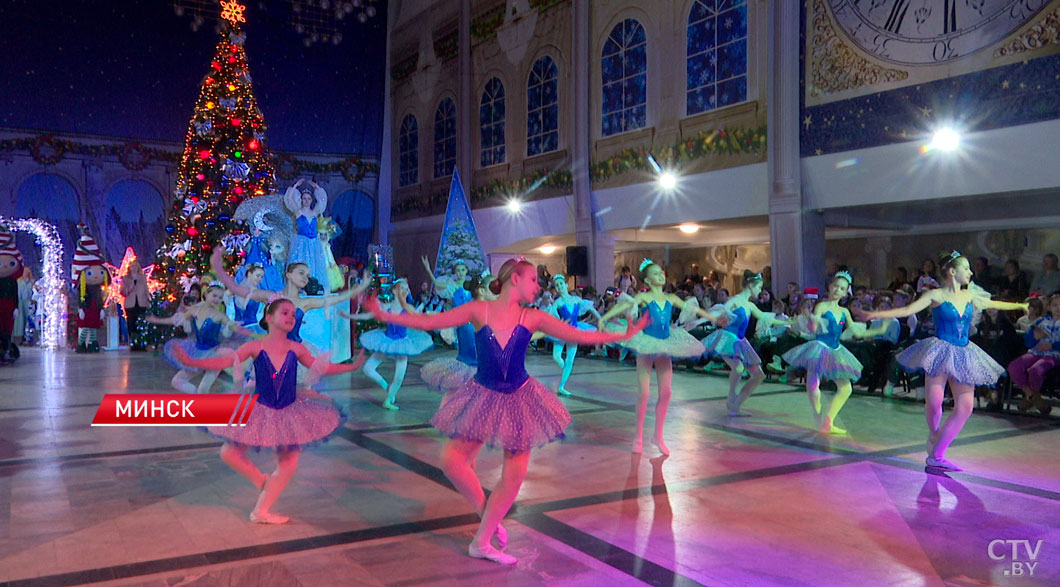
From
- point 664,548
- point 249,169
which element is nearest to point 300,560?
point 664,548

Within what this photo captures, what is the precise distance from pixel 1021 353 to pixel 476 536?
864 cm

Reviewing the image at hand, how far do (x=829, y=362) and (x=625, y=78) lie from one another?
1279cm

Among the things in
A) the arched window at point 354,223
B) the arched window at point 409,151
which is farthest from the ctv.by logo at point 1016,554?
the arched window at point 354,223

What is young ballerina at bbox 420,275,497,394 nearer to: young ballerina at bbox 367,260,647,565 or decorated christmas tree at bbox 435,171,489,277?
young ballerina at bbox 367,260,647,565

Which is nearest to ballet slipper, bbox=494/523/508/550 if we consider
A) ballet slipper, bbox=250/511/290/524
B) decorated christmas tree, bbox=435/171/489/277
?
ballet slipper, bbox=250/511/290/524

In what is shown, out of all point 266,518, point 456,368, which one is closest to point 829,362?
point 456,368

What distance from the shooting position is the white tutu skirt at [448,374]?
7723 millimetres

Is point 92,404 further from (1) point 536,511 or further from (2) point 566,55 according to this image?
(2) point 566,55

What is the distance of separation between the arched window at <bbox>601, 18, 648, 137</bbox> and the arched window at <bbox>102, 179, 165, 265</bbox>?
1450 centimetres

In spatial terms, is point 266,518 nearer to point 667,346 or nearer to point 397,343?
point 667,346

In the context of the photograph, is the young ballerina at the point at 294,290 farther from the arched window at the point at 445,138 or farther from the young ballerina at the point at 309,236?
the arched window at the point at 445,138

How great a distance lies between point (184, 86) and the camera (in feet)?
Result: 81.8

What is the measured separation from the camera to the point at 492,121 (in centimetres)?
2439

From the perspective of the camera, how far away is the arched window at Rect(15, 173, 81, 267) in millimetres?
23625
